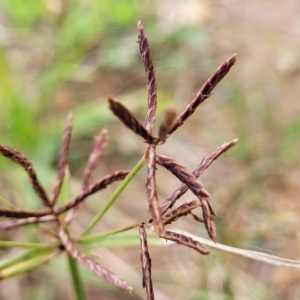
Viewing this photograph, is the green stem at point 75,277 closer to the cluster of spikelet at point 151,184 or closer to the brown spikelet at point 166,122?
the cluster of spikelet at point 151,184

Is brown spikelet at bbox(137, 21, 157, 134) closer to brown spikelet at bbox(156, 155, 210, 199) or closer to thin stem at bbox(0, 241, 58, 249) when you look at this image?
brown spikelet at bbox(156, 155, 210, 199)

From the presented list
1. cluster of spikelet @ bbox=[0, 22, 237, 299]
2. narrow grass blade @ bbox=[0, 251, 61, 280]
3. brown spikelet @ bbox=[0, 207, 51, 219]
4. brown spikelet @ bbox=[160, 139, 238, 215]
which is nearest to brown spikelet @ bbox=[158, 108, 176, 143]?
cluster of spikelet @ bbox=[0, 22, 237, 299]

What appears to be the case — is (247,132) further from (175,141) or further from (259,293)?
(259,293)

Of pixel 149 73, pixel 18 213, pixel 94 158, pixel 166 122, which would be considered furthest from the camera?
pixel 94 158

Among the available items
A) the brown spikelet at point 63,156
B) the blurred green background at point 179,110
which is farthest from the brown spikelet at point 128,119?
the blurred green background at point 179,110

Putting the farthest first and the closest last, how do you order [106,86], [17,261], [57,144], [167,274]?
[106,86] < [57,144] < [167,274] < [17,261]

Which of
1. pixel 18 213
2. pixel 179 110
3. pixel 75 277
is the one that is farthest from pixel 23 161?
pixel 179 110

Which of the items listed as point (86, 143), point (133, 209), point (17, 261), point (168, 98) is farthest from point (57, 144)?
point (17, 261)

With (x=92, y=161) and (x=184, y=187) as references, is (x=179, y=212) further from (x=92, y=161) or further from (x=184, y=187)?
(x=92, y=161)
